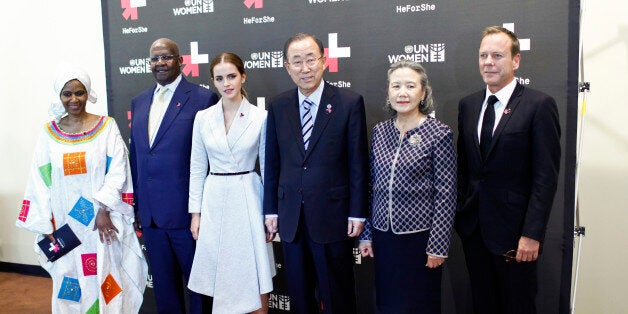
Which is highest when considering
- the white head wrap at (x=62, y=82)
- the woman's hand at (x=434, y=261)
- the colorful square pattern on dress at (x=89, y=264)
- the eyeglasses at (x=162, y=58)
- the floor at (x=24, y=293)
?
the eyeglasses at (x=162, y=58)

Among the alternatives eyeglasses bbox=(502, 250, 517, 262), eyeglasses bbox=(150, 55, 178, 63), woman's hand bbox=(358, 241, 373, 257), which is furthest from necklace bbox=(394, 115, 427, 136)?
eyeglasses bbox=(150, 55, 178, 63)

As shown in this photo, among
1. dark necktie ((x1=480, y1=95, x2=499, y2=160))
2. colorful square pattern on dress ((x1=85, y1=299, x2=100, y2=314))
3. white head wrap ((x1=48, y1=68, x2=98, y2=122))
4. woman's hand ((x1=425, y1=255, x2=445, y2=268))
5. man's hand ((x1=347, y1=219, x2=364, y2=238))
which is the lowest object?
colorful square pattern on dress ((x1=85, y1=299, x2=100, y2=314))

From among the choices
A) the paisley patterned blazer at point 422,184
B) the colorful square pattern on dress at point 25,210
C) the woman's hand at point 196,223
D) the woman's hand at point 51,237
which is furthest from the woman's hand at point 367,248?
the colorful square pattern on dress at point 25,210

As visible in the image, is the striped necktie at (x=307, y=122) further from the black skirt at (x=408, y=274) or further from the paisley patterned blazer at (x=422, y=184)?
the black skirt at (x=408, y=274)

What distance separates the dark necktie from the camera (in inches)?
77.9

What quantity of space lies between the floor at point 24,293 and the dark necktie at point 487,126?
293cm

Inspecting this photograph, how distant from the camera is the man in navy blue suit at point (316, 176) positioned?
2.09 m

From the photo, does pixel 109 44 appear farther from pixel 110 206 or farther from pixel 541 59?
pixel 541 59

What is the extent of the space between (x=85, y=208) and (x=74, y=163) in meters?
0.24

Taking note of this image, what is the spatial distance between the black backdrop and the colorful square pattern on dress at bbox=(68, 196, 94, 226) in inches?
37.2

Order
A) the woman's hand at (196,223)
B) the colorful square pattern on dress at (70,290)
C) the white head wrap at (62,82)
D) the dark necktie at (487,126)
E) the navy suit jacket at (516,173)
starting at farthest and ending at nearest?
the colorful square pattern on dress at (70,290) → the white head wrap at (62,82) → the woman's hand at (196,223) → the dark necktie at (487,126) → the navy suit jacket at (516,173)

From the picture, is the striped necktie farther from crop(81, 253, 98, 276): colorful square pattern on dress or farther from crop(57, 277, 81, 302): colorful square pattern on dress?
crop(57, 277, 81, 302): colorful square pattern on dress

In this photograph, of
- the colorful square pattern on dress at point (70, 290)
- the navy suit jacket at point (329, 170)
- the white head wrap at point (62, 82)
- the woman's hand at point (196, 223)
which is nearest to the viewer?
the navy suit jacket at point (329, 170)

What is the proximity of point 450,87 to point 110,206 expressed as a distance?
70.7 inches
